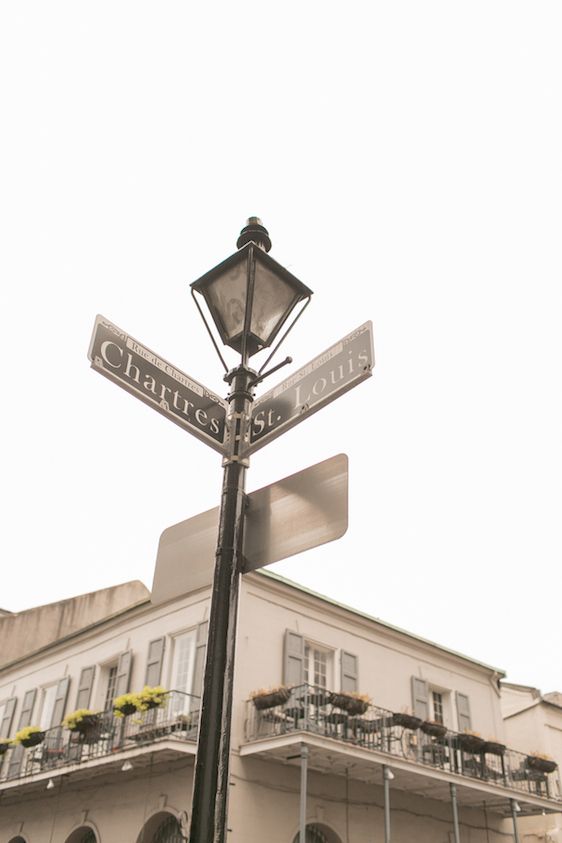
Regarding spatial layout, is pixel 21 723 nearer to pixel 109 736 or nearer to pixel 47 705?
pixel 47 705

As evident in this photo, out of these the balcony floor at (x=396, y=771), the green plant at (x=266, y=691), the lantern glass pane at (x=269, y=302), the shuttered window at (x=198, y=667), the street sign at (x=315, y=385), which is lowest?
the street sign at (x=315, y=385)

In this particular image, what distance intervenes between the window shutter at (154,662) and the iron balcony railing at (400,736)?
7.43 feet

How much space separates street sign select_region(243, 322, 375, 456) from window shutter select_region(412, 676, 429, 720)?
49.1 ft

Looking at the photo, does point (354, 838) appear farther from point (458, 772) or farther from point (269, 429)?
point (269, 429)

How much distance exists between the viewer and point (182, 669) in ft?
48.6

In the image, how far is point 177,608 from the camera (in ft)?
50.8

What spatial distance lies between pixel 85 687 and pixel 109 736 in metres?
2.34

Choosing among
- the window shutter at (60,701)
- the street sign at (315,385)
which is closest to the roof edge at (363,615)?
the window shutter at (60,701)

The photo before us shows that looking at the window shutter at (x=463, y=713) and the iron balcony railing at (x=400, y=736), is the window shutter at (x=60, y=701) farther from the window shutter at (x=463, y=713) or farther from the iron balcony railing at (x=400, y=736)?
the window shutter at (x=463, y=713)

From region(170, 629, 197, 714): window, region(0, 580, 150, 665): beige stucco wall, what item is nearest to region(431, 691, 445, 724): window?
region(170, 629, 197, 714): window

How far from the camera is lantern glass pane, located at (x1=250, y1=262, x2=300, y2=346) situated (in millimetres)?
3652

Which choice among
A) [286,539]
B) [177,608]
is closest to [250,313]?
[286,539]

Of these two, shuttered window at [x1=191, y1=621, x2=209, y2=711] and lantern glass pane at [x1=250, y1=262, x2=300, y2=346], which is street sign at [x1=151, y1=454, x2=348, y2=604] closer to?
lantern glass pane at [x1=250, y1=262, x2=300, y2=346]

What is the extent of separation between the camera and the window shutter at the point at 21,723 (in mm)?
17328
